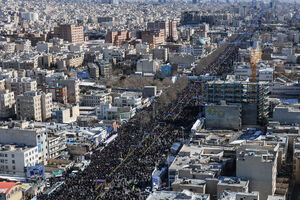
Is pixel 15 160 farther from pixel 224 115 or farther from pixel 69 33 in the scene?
pixel 69 33

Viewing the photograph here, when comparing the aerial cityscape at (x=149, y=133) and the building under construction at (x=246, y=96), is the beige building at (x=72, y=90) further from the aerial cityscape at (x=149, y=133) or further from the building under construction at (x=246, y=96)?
the building under construction at (x=246, y=96)

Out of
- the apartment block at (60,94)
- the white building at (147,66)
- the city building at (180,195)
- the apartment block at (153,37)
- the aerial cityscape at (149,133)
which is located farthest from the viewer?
the apartment block at (153,37)

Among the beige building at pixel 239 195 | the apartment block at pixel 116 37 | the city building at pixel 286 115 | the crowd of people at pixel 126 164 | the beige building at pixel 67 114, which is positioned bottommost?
the crowd of people at pixel 126 164

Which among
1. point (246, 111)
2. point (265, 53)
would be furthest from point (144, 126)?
point (265, 53)

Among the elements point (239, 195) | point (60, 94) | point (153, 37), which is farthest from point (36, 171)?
point (153, 37)

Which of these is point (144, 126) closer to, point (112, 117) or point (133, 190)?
point (112, 117)

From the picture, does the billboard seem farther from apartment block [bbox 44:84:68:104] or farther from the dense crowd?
apartment block [bbox 44:84:68:104]

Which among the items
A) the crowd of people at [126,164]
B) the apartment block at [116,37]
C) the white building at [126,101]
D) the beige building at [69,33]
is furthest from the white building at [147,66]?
the beige building at [69,33]
